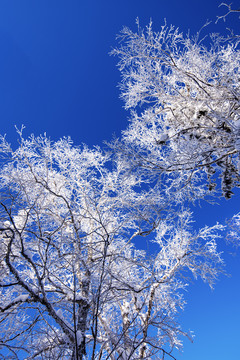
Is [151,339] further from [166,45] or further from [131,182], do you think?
[166,45]

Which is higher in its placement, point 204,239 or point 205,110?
point 205,110

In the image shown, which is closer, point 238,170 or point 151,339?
point 151,339

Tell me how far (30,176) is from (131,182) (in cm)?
322

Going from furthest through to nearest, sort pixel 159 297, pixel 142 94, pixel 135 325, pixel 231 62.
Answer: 1. pixel 142 94
2. pixel 159 297
3. pixel 231 62
4. pixel 135 325

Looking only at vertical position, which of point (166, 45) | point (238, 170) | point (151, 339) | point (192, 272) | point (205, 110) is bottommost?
point (151, 339)

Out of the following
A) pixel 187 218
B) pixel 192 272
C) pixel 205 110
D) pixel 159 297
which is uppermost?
pixel 205 110

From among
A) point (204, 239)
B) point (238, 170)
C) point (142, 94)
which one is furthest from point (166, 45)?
point (204, 239)

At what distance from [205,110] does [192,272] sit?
15.6 feet

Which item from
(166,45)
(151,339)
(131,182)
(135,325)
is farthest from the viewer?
(131,182)

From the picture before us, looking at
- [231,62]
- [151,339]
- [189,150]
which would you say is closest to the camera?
[151,339]

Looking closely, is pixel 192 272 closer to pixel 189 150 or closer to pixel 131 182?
pixel 131 182

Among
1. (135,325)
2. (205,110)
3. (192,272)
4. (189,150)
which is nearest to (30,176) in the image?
(189,150)

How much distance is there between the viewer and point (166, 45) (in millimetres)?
5676

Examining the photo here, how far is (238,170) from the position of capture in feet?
19.1
